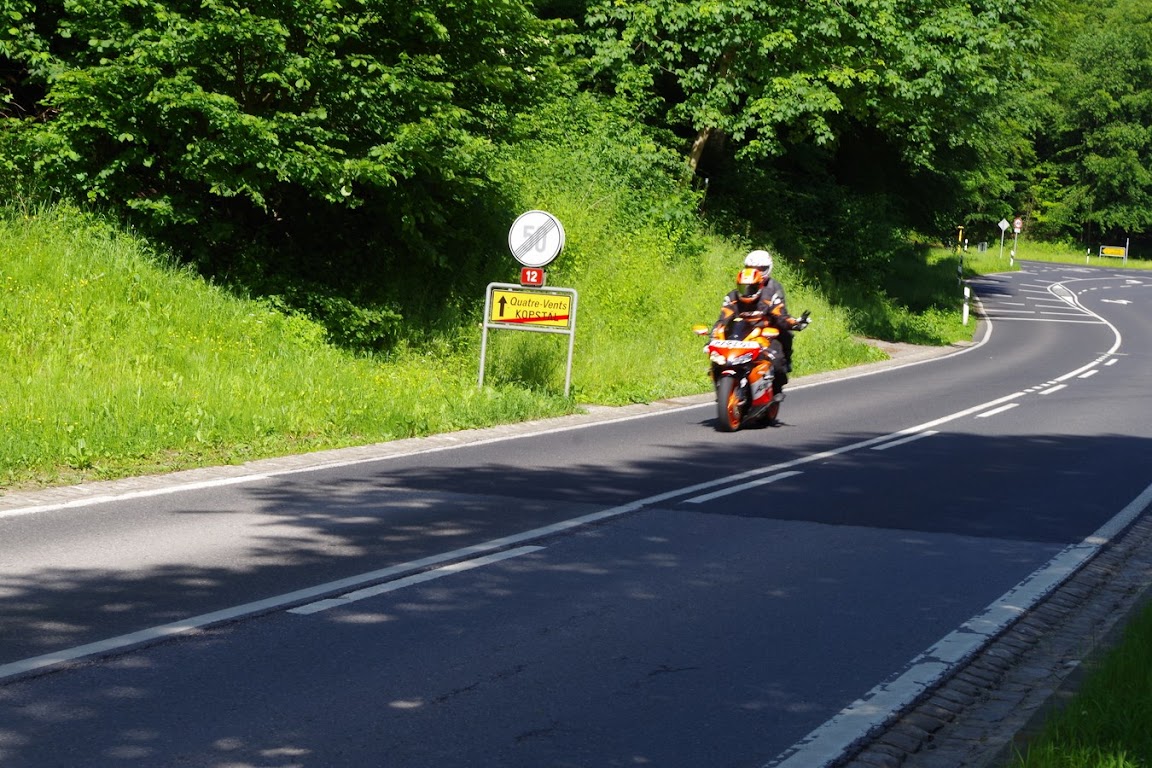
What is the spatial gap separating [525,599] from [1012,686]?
2.43 metres

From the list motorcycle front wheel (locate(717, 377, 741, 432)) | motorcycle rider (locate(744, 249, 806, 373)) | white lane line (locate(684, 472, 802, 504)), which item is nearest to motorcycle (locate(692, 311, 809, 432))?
motorcycle front wheel (locate(717, 377, 741, 432))

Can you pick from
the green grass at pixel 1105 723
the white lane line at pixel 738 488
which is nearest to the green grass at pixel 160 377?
the white lane line at pixel 738 488

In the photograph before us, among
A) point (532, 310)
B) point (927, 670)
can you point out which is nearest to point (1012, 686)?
point (927, 670)

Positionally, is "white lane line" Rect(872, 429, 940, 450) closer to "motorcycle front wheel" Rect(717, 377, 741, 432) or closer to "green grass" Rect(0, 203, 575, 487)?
"motorcycle front wheel" Rect(717, 377, 741, 432)

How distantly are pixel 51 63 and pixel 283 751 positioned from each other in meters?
13.5

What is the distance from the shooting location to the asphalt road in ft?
16.3

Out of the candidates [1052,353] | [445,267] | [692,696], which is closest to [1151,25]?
[1052,353]

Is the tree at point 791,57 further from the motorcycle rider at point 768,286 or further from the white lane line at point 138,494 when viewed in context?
the white lane line at point 138,494

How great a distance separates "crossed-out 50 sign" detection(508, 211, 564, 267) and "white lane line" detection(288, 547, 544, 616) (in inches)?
376

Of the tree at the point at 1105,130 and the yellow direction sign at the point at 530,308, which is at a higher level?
the tree at the point at 1105,130

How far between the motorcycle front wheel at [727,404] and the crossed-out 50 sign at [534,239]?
10.3 feet

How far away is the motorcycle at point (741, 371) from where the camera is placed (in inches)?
613

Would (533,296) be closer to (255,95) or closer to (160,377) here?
(255,95)

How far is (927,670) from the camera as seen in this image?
19.9ft
